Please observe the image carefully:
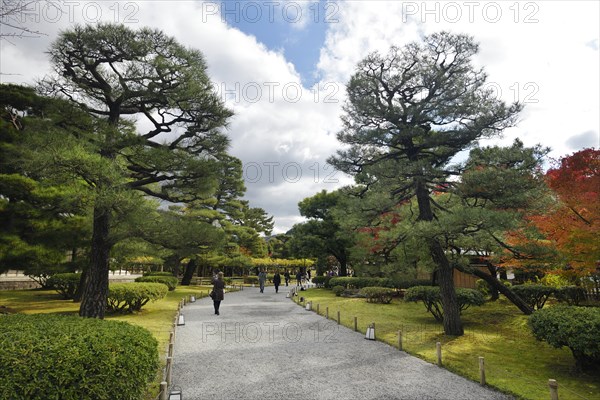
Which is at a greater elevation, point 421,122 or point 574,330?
point 421,122

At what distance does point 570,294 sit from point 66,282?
22349 mm

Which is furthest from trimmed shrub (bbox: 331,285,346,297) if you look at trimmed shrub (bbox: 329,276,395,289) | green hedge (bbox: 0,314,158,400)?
green hedge (bbox: 0,314,158,400)

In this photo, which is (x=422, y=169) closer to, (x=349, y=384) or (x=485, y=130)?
(x=485, y=130)

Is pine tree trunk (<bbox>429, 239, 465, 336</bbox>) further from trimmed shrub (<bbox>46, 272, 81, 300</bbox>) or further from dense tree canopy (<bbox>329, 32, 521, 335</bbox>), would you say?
trimmed shrub (<bbox>46, 272, 81, 300</bbox>)

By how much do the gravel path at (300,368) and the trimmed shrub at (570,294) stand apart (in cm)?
994

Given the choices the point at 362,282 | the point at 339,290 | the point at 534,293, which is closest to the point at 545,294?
the point at 534,293

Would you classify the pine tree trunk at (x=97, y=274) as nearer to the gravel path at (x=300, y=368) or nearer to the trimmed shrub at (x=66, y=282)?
the gravel path at (x=300, y=368)

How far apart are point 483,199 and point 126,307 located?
1377 centimetres

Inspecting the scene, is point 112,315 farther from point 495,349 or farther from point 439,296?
point 495,349

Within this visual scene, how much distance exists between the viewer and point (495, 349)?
8.55m

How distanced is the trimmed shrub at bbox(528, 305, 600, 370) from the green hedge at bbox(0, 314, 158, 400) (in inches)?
293

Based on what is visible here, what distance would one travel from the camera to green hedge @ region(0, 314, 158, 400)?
370cm

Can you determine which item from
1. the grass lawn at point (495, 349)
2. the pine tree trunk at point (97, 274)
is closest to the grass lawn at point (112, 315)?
the pine tree trunk at point (97, 274)

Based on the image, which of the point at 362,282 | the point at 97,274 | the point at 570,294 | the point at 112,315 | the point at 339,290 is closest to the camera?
the point at 97,274
